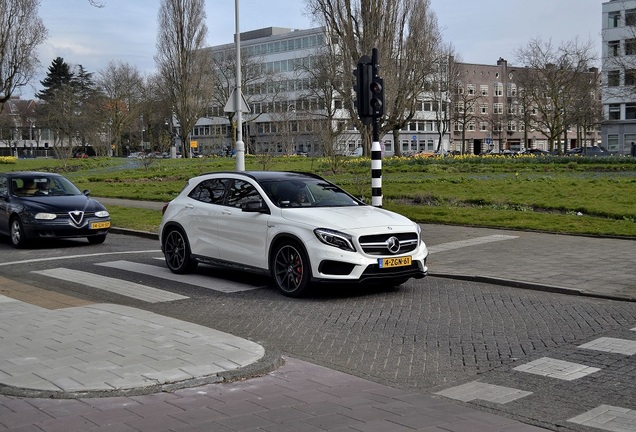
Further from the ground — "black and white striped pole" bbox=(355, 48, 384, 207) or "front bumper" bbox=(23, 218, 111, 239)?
"black and white striped pole" bbox=(355, 48, 384, 207)

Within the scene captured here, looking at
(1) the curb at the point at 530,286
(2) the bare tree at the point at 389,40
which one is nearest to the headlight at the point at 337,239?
(1) the curb at the point at 530,286

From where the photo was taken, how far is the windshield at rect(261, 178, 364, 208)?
1069cm

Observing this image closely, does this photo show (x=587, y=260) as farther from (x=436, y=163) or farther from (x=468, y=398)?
(x=436, y=163)

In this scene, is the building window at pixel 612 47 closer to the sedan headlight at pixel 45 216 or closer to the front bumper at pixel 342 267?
the sedan headlight at pixel 45 216

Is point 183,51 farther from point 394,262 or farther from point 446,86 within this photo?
point 394,262

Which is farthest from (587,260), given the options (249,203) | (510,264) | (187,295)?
(187,295)

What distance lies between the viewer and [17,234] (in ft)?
51.7

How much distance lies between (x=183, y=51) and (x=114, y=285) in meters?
57.0

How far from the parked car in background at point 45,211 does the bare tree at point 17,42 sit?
29.5 meters

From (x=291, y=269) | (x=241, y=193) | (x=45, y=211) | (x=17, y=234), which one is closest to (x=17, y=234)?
(x=17, y=234)

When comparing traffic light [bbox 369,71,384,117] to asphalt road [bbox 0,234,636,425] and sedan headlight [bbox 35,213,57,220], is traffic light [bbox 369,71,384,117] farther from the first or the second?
sedan headlight [bbox 35,213,57,220]

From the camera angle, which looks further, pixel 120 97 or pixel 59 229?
pixel 120 97

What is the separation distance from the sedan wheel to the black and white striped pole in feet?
23.9

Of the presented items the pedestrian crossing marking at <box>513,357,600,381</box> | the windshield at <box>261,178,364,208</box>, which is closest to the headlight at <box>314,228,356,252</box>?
the windshield at <box>261,178,364,208</box>
